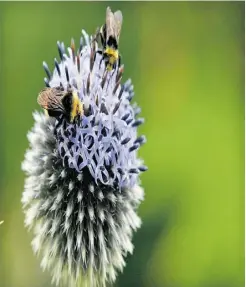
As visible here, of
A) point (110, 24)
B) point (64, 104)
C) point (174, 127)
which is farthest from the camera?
point (174, 127)

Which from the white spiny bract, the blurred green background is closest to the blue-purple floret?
the white spiny bract

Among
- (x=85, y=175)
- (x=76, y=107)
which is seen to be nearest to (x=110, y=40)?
(x=76, y=107)

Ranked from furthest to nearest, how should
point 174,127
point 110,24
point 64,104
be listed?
point 174,127
point 110,24
point 64,104

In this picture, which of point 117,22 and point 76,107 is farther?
point 117,22

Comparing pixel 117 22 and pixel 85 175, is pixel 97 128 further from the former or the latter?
pixel 117 22

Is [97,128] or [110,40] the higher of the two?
[110,40]

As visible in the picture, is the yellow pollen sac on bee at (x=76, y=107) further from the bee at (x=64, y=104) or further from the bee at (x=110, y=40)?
the bee at (x=110, y=40)

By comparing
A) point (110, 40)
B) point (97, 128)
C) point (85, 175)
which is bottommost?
point (85, 175)

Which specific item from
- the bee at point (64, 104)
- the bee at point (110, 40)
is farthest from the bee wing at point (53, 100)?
the bee at point (110, 40)
